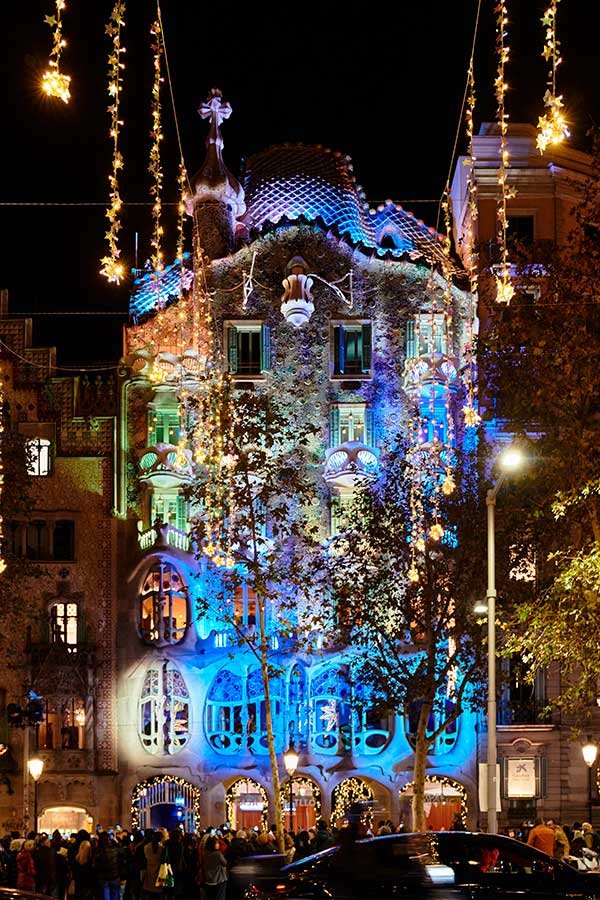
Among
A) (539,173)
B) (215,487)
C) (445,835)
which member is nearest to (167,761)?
(215,487)

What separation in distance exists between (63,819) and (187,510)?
10.5 metres

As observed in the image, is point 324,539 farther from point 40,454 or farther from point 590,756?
point 590,756

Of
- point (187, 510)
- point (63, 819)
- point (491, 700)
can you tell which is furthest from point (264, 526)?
point (491, 700)

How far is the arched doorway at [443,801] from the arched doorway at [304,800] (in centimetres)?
352

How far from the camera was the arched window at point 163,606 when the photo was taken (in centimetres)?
5091

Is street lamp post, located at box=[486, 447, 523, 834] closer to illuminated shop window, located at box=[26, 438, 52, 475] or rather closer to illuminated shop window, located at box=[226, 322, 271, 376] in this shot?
illuminated shop window, located at box=[226, 322, 271, 376]

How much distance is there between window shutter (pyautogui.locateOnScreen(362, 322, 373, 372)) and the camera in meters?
52.6

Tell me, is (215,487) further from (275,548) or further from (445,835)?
(445,835)

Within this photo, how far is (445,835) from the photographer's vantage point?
20141 mm

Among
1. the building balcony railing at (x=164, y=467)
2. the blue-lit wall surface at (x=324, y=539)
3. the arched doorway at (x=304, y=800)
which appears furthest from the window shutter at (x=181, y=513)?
the arched doorway at (x=304, y=800)

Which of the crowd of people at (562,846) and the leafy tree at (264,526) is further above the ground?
the leafy tree at (264,526)

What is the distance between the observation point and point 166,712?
5078cm

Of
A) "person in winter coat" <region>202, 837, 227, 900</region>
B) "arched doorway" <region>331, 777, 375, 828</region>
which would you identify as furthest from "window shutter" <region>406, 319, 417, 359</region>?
"person in winter coat" <region>202, 837, 227, 900</region>

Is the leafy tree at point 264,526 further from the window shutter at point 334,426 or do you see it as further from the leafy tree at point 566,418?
the leafy tree at point 566,418
